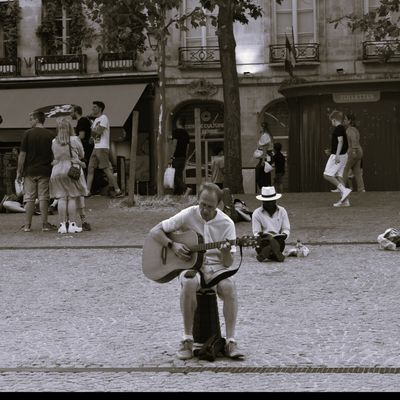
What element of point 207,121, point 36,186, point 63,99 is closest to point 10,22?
point 63,99

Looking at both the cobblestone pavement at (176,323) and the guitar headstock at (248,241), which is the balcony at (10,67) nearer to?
the cobblestone pavement at (176,323)

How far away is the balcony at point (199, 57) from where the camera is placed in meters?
34.1

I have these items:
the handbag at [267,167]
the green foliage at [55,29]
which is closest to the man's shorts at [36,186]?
the handbag at [267,167]

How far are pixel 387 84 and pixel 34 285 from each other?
17126 mm

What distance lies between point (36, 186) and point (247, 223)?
3201mm

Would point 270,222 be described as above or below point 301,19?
below

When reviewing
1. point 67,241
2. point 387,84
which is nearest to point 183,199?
point 67,241

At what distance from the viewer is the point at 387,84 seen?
27.5m

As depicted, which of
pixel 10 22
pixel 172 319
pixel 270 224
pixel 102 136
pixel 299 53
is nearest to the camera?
pixel 172 319

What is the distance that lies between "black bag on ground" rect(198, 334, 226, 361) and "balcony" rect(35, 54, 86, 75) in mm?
27164

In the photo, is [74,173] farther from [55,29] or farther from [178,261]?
[55,29]

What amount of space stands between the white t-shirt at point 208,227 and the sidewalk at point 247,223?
730 centimetres

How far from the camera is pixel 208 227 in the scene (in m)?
7.96

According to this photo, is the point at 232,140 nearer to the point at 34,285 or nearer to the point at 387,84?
the point at 387,84
